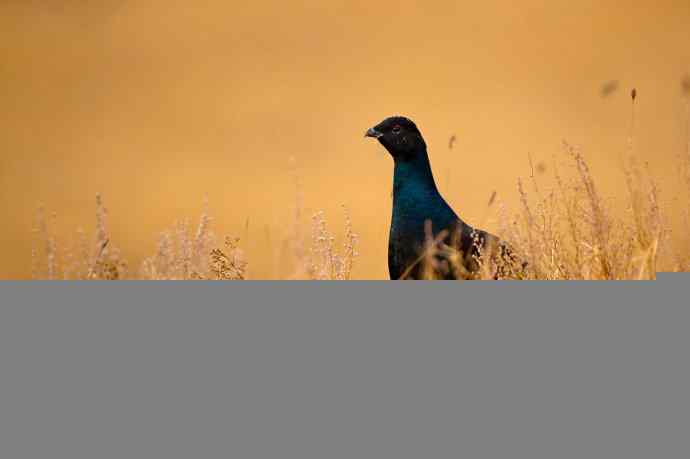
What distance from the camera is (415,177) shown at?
15.7ft

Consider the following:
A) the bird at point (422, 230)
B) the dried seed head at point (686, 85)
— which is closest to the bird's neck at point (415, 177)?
the bird at point (422, 230)

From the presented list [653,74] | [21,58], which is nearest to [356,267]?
[653,74]

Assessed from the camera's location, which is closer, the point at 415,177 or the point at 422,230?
the point at 422,230

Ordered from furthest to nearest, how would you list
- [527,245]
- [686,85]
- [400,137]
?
[400,137]
[686,85]
[527,245]

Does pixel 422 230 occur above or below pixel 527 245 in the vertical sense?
above

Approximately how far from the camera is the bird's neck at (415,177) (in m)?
4.74

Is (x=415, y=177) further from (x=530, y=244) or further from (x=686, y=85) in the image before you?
(x=686, y=85)

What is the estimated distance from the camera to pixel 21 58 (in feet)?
Result: 19.6

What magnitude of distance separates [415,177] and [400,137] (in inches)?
8.7

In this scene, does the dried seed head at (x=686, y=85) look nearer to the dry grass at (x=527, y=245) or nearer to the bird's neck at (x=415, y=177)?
the dry grass at (x=527, y=245)

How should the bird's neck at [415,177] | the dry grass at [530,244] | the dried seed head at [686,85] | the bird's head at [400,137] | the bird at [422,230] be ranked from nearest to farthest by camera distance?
the dry grass at [530,244], the bird at [422,230], the dried seed head at [686,85], the bird's neck at [415,177], the bird's head at [400,137]

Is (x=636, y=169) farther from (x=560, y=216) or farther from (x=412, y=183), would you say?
(x=412, y=183)

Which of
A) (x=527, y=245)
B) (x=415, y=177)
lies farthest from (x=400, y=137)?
(x=527, y=245)

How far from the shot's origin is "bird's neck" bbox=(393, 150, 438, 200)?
15.5 ft
